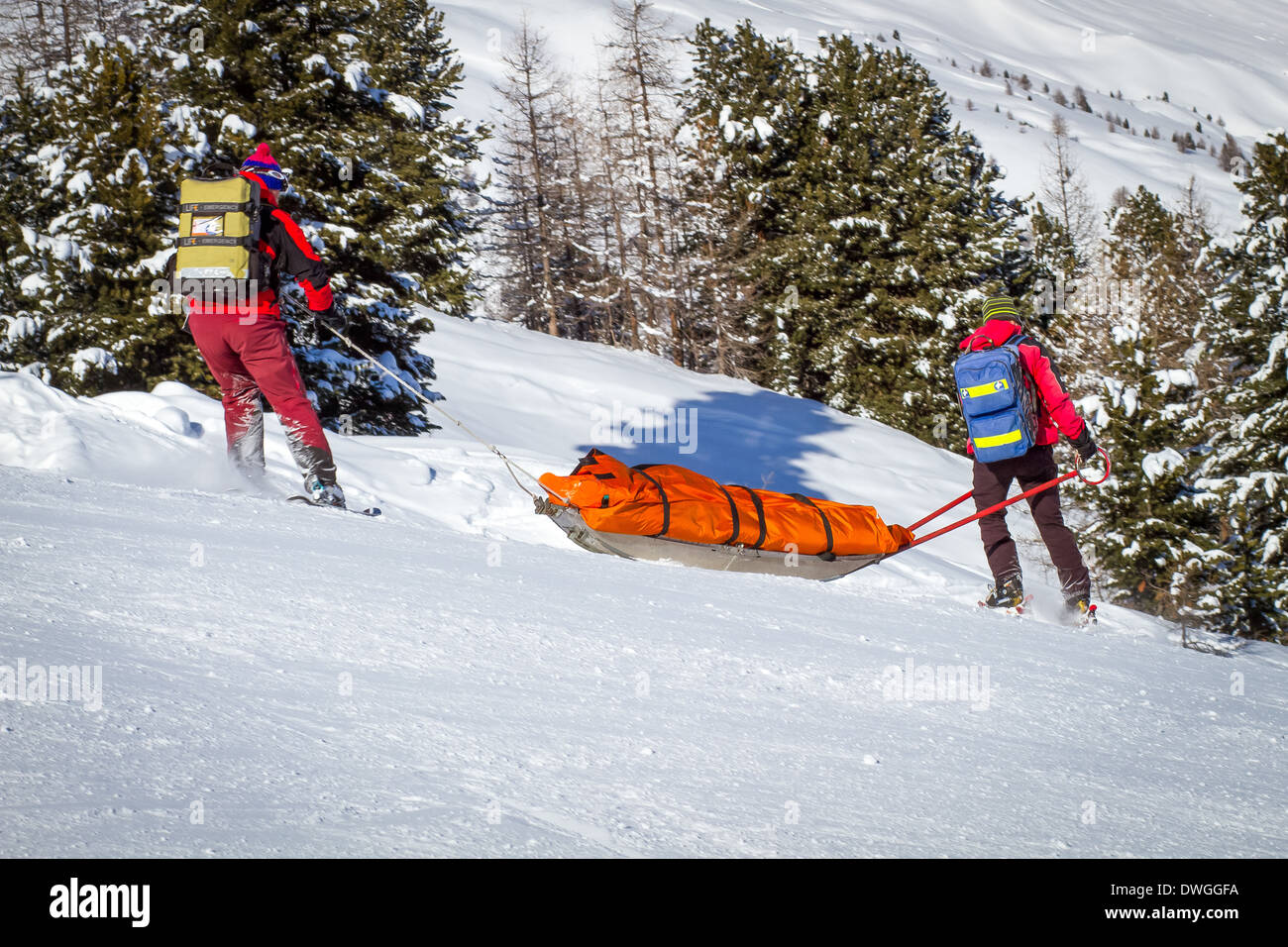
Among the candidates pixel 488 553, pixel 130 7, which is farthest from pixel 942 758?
pixel 130 7

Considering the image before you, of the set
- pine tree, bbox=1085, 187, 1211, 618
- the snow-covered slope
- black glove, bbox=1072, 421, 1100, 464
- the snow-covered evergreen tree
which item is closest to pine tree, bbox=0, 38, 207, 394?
the snow-covered slope

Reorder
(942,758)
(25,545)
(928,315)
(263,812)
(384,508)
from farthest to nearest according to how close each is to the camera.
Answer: (928,315)
(384,508)
(25,545)
(942,758)
(263,812)

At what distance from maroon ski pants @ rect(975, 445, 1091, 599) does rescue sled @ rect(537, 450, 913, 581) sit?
2.18 feet

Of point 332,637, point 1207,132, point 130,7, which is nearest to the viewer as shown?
point 332,637

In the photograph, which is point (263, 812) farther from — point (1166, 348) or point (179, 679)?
point (1166, 348)

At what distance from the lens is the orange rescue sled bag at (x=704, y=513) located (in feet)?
20.1

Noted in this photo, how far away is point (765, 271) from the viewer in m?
30.5

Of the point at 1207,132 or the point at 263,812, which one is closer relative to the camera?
the point at 263,812

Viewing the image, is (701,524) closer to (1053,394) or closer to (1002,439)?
(1002,439)

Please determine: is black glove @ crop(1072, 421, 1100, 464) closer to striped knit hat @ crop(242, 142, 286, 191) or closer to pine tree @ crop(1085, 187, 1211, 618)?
striped knit hat @ crop(242, 142, 286, 191)

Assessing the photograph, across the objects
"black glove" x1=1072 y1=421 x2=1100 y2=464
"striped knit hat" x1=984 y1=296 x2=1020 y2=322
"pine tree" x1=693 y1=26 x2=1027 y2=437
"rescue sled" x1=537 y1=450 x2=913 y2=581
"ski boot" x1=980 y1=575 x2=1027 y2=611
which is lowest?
"ski boot" x1=980 y1=575 x2=1027 y2=611

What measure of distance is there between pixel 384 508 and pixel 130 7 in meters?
35.4

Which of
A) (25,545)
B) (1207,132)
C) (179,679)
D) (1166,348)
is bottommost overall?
(179,679)

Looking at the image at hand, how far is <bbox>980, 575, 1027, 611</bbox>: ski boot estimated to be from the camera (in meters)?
6.45
